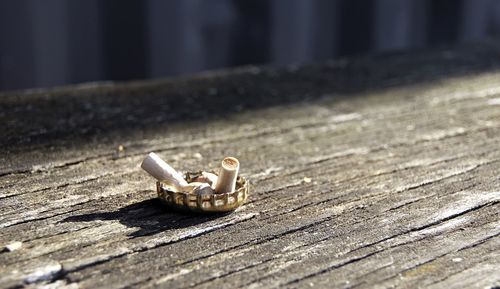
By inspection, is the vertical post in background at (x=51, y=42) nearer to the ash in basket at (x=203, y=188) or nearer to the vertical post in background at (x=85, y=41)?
the vertical post in background at (x=85, y=41)

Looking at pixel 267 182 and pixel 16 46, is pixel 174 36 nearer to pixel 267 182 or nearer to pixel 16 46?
pixel 16 46

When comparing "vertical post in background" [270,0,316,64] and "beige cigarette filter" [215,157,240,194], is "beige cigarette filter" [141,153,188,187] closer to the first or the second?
"beige cigarette filter" [215,157,240,194]

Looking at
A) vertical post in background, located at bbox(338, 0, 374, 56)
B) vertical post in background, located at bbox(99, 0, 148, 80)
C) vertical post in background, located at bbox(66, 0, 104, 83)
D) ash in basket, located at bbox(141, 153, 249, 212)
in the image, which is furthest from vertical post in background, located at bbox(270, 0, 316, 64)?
ash in basket, located at bbox(141, 153, 249, 212)

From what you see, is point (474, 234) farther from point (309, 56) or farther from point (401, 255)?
point (309, 56)

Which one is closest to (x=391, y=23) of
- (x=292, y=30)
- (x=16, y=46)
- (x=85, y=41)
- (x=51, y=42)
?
(x=292, y=30)

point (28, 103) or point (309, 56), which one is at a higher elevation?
point (28, 103)

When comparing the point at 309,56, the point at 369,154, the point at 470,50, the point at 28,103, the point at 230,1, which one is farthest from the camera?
the point at 309,56

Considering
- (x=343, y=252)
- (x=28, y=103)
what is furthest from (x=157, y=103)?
(x=343, y=252)

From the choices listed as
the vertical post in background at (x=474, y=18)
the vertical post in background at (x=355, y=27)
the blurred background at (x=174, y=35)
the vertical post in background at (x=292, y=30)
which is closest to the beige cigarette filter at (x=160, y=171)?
the blurred background at (x=174, y=35)
